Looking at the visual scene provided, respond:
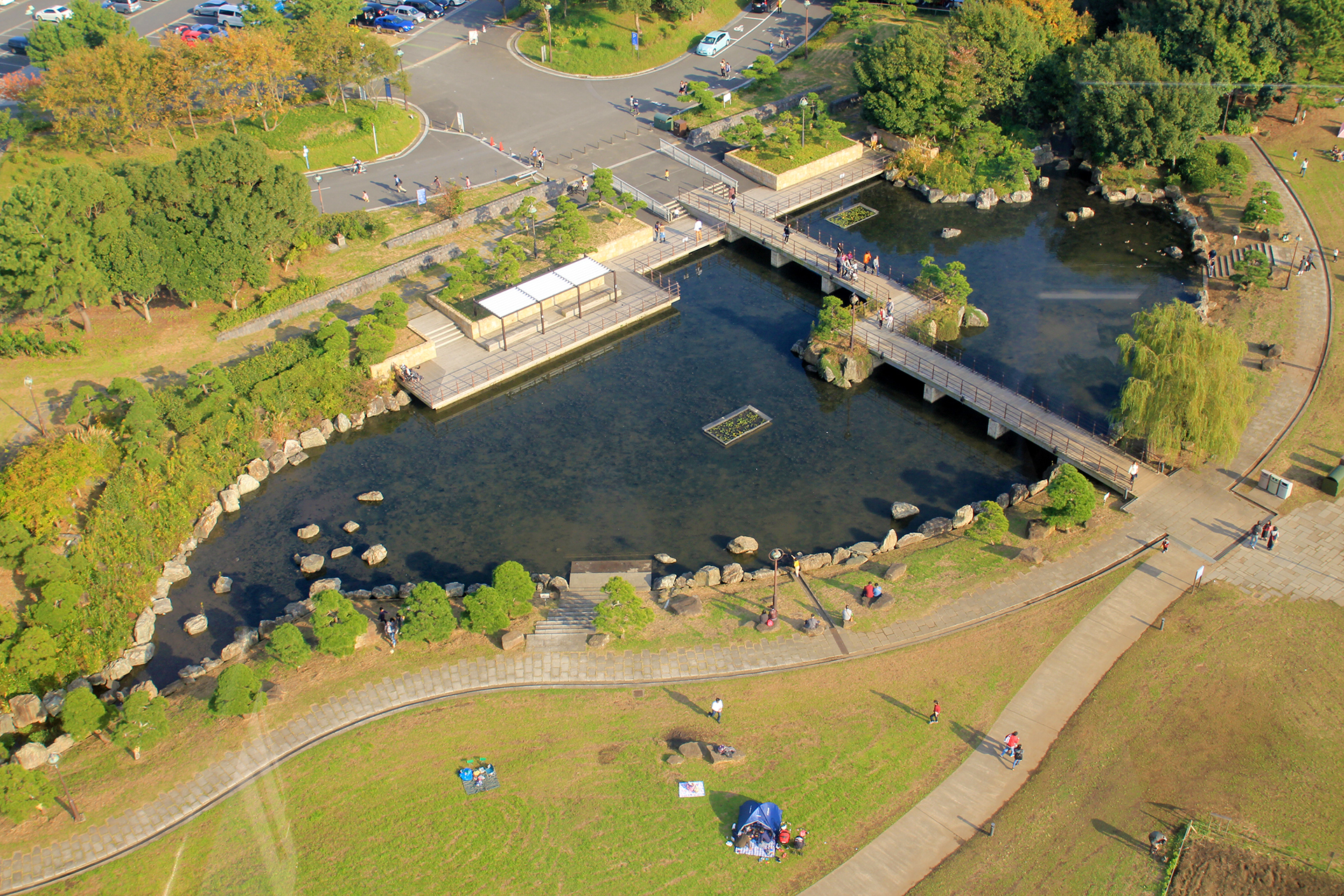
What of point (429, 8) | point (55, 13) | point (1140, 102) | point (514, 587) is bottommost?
point (514, 587)

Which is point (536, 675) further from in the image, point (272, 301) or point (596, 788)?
point (272, 301)

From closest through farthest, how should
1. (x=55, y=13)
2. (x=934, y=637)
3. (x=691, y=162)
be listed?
(x=934, y=637) < (x=691, y=162) < (x=55, y=13)

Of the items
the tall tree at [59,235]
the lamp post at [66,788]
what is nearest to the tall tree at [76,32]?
the tall tree at [59,235]

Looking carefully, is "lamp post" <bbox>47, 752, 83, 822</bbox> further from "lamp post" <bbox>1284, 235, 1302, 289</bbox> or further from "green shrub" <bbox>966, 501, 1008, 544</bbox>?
"lamp post" <bbox>1284, 235, 1302, 289</bbox>

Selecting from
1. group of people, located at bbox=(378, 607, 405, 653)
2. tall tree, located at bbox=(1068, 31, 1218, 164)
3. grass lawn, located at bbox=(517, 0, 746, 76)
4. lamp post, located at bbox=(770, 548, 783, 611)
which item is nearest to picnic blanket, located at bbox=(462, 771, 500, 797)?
group of people, located at bbox=(378, 607, 405, 653)

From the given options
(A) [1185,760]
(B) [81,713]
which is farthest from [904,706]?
(B) [81,713]

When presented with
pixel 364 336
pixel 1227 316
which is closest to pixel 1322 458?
pixel 1227 316
